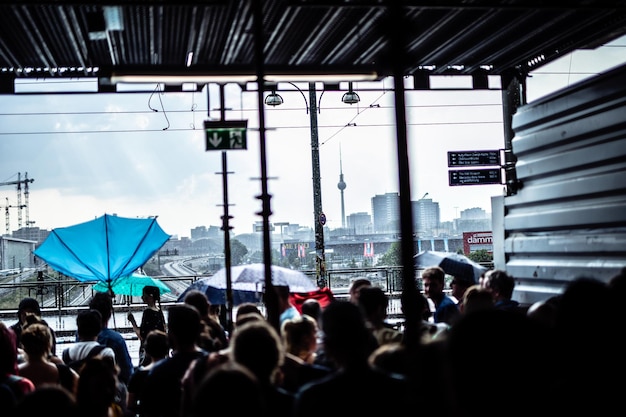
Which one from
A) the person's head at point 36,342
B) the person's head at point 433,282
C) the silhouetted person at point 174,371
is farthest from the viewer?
the person's head at point 433,282

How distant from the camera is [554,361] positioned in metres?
2.49

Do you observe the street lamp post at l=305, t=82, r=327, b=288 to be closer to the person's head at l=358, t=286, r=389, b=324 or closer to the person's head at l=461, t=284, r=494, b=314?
the person's head at l=461, t=284, r=494, b=314

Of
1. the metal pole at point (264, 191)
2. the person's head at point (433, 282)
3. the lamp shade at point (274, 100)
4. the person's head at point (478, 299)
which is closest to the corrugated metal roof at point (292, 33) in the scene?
the metal pole at point (264, 191)

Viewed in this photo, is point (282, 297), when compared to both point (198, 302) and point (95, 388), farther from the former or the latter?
point (95, 388)

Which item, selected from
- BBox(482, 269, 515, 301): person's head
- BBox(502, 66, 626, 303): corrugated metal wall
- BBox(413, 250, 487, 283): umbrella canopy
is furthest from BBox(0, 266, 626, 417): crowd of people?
BBox(413, 250, 487, 283): umbrella canopy

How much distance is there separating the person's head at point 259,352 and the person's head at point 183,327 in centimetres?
155

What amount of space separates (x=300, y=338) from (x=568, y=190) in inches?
102

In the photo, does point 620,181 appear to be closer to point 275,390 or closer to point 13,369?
point 275,390

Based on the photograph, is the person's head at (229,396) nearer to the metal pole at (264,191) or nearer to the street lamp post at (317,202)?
the metal pole at (264,191)

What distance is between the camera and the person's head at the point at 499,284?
6289mm

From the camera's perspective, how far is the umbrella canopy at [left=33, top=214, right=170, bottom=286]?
11086 mm

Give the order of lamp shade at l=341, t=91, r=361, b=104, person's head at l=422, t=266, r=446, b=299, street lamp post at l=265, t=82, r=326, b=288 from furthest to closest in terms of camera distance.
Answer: street lamp post at l=265, t=82, r=326, b=288, lamp shade at l=341, t=91, r=361, b=104, person's head at l=422, t=266, r=446, b=299

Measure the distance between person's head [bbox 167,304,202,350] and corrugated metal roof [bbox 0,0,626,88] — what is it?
2734 mm

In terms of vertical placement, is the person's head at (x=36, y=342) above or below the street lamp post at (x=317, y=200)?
below
